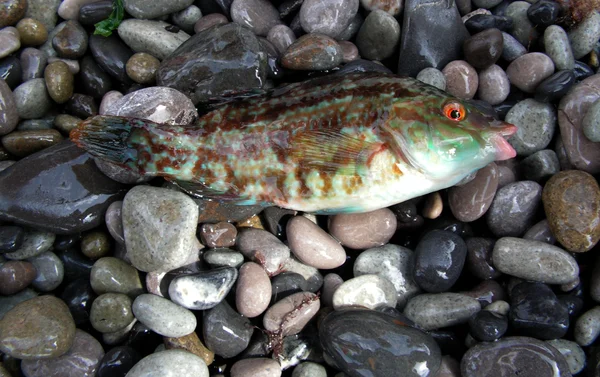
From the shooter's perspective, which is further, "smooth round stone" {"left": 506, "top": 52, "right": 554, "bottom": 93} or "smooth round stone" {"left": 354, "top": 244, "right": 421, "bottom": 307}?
"smooth round stone" {"left": 506, "top": 52, "right": 554, "bottom": 93}

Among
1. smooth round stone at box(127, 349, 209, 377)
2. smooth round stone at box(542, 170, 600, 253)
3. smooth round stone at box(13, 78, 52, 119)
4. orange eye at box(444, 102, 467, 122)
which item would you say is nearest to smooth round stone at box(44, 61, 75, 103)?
smooth round stone at box(13, 78, 52, 119)

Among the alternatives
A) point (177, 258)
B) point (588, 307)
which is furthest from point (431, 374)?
point (177, 258)

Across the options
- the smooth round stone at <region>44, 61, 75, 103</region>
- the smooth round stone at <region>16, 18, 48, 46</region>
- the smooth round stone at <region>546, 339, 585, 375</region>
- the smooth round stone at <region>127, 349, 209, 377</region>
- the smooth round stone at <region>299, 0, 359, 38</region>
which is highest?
the smooth round stone at <region>299, 0, 359, 38</region>

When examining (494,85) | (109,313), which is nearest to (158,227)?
(109,313)

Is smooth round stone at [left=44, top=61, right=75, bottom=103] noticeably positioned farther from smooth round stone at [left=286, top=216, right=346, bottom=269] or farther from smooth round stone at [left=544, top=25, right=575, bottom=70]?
smooth round stone at [left=544, top=25, right=575, bottom=70]

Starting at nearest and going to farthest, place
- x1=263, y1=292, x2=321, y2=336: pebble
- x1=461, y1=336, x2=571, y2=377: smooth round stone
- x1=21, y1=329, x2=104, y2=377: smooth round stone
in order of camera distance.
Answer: x1=461, y1=336, x2=571, y2=377: smooth round stone
x1=21, y1=329, x2=104, y2=377: smooth round stone
x1=263, y1=292, x2=321, y2=336: pebble

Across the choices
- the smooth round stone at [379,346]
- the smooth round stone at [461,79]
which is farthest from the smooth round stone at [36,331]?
the smooth round stone at [461,79]

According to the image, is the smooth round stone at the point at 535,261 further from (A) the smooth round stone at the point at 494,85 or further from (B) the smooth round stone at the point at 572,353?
(A) the smooth round stone at the point at 494,85
